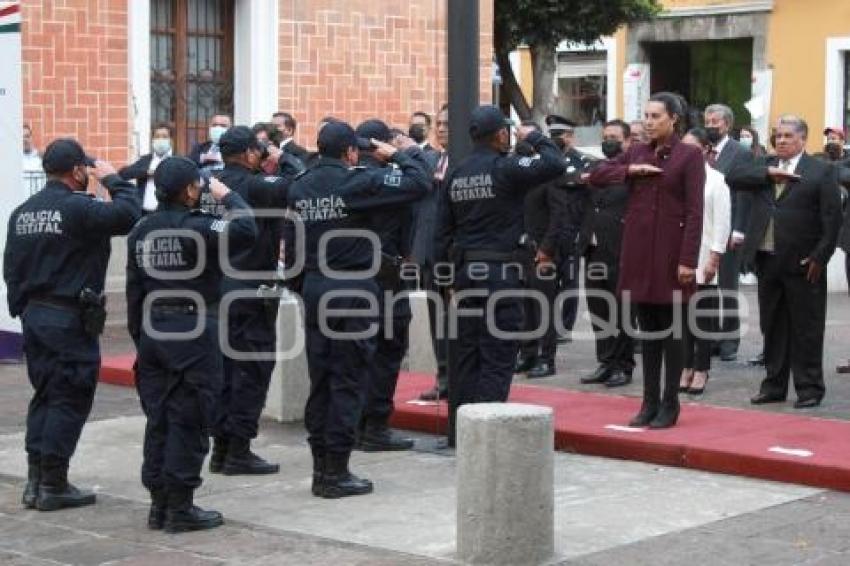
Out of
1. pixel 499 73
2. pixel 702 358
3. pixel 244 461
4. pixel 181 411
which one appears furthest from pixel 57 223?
pixel 499 73

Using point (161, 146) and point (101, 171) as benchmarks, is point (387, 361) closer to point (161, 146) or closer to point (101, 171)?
point (101, 171)

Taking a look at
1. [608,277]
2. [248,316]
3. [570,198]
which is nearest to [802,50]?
[570,198]

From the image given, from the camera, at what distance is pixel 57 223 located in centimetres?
845

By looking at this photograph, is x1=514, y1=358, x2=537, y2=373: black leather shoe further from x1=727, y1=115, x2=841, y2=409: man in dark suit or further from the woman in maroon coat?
the woman in maroon coat

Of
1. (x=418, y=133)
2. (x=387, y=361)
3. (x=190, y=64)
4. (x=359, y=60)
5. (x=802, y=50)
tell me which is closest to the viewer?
(x=387, y=361)

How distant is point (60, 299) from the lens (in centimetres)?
859

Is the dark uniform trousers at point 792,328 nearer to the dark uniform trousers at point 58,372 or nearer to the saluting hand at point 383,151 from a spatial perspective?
the saluting hand at point 383,151

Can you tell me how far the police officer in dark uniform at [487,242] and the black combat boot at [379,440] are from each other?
63 cm

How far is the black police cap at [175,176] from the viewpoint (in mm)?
8125

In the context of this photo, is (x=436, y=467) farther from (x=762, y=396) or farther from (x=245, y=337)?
(x=762, y=396)

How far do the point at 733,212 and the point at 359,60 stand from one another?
8.44 m

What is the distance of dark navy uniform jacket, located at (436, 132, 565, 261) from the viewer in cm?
948

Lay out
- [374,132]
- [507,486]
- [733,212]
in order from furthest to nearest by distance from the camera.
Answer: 1. [733,212]
2. [374,132]
3. [507,486]

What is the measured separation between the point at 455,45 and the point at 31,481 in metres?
3.76
